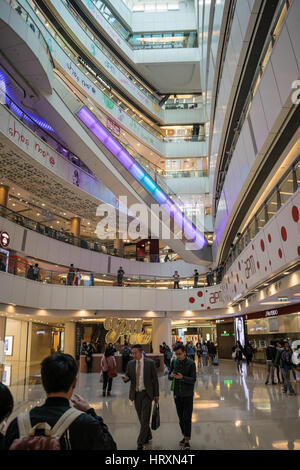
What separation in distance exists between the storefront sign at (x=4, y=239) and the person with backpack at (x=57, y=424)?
18644 millimetres

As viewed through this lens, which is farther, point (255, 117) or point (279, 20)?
point (255, 117)

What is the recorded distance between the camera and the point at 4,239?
768 inches

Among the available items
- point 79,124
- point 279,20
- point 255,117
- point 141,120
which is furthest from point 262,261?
point 141,120

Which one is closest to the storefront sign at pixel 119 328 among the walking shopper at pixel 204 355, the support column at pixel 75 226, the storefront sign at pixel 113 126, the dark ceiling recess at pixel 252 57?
the walking shopper at pixel 204 355

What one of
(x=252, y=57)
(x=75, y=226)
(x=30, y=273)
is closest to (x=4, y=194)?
(x=30, y=273)

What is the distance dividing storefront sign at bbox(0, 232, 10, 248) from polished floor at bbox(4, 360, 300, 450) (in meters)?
9.62

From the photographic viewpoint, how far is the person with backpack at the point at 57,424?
5.40 ft

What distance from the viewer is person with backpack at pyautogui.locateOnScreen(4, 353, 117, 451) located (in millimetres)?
1647

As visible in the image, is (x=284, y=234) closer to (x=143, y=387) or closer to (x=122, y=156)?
(x=143, y=387)

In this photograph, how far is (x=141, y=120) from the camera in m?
38.9

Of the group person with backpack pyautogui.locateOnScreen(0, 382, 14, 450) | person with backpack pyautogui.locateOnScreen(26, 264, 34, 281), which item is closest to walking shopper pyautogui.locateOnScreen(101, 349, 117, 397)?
person with backpack pyautogui.locateOnScreen(0, 382, 14, 450)
